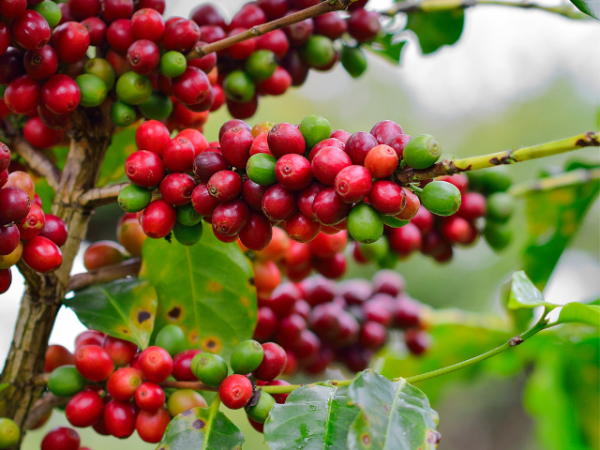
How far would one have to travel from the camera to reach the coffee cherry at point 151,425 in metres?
0.87

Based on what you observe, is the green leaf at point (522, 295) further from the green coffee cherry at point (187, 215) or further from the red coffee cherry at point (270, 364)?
the green coffee cherry at point (187, 215)

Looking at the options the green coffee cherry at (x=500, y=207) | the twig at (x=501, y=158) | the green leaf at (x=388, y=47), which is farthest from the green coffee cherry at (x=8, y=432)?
the green coffee cherry at (x=500, y=207)

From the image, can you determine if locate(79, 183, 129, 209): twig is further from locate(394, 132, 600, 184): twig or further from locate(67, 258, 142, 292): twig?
locate(394, 132, 600, 184): twig

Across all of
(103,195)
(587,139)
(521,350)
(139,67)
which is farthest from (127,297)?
(521,350)

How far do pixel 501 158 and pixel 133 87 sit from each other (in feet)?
2.01

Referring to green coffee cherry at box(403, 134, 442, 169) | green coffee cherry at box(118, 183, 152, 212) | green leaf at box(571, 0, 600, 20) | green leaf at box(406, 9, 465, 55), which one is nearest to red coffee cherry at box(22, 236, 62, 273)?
green coffee cherry at box(118, 183, 152, 212)

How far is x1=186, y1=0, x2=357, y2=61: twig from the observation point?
0.74 metres

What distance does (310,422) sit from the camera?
761mm

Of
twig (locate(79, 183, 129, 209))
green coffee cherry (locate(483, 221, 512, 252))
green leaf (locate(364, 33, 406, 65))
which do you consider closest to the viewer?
twig (locate(79, 183, 129, 209))

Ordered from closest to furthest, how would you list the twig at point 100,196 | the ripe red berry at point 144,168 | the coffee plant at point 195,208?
the coffee plant at point 195,208 < the ripe red berry at point 144,168 < the twig at point 100,196

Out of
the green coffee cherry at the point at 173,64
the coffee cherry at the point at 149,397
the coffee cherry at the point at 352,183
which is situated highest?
the green coffee cherry at the point at 173,64

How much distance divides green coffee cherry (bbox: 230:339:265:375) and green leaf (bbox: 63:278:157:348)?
0.21m

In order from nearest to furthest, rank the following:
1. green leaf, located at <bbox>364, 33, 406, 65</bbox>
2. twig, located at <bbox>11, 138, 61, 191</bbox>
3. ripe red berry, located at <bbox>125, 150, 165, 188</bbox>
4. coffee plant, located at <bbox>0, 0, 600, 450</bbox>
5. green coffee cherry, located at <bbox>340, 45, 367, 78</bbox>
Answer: coffee plant, located at <bbox>0, 0, 600, 450</bbox> < ripe red berry, located at <bbox>125, 150, 165, 188</bbox> < twig, located at <bbox>11, 138, 61, 191</bbox> < green coffee cherry, located at <bbox>340, 45, 367, 78</bbox> < green leaf, located at <bbox>364, 33, 406, 65</bbox>

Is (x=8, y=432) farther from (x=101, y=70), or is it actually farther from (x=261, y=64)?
(x=261, y=64)
